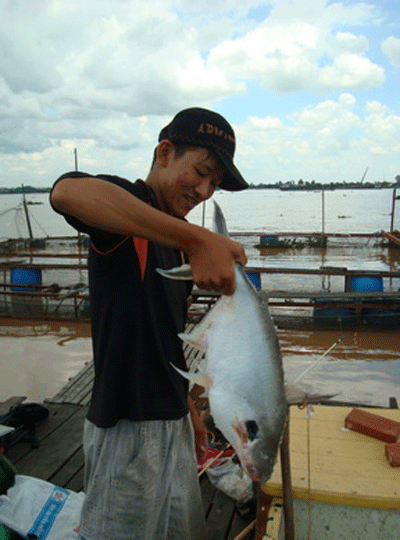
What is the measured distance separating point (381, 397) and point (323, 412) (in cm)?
504

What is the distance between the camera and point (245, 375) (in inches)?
62.6

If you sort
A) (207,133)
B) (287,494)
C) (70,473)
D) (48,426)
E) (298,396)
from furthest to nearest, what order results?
(48,426), (70,473), (287,494), (207,133), (298,396)

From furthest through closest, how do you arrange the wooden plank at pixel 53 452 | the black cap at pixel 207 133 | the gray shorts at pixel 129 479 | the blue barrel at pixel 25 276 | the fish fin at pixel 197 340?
the blue barrel at pixel 25 276 → the wooden plank at pixel 53 452 → the gray shorts at pixel 129 479 → the black cap at pixel 207 133 → the fish fin at pixel 197 340

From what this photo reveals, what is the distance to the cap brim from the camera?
180cm

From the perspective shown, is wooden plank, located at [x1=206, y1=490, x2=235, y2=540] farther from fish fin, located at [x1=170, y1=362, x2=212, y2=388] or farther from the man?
fish fin, located at [x1=170, y1=362, x2=212, y2=388]

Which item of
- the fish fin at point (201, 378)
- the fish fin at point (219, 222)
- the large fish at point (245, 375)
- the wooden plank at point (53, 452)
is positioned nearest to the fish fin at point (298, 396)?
the large fish at point (245, 375)

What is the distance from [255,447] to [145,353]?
630 mm

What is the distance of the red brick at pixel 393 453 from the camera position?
2.65 meters

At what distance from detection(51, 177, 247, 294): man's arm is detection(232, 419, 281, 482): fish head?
54 centimetres

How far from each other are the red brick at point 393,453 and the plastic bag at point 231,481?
1.21 m

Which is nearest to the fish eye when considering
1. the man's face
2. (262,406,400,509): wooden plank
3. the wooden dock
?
the man's face

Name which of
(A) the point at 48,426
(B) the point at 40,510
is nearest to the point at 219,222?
(B) the point at 40,510

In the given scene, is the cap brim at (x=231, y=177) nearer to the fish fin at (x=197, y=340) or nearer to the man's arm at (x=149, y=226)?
the man's arm at (x=149, y=226)

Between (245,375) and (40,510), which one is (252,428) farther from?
(40,510)
